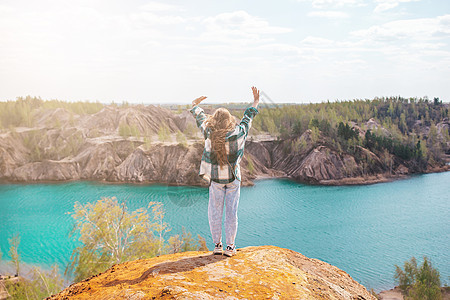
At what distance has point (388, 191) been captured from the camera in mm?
45375

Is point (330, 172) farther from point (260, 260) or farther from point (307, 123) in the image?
point (260, 260)

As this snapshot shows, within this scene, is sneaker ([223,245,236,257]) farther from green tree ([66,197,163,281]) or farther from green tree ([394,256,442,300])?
green tree ([394,256,442,300])

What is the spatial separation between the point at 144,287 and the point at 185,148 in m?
49.8

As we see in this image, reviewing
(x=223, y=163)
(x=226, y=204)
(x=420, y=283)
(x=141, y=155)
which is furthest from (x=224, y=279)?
(x=141, y=155)

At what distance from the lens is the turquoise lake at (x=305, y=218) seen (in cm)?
2583

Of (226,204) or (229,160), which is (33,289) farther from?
(229,160)

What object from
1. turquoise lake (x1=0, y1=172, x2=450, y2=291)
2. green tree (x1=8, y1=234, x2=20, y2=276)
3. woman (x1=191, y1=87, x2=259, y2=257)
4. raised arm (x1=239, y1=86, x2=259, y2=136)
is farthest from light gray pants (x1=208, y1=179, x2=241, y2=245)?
turquoise lake (x1=0, y1=172, x2=450, y2=291)

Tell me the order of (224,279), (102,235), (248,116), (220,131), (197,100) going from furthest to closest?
(102,235) < (197,100) < (248,116) < (220,131) < (224,279)

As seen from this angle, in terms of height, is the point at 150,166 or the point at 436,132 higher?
the point at 436,132

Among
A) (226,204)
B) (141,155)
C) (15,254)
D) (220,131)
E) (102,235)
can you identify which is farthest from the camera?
(141,155)

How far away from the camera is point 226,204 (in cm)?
481

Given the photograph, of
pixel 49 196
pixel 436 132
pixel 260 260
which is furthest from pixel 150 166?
pixel 436 132

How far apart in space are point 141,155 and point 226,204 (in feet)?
165

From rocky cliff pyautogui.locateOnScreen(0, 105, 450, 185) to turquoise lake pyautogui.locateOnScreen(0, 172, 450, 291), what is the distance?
12.3ft
